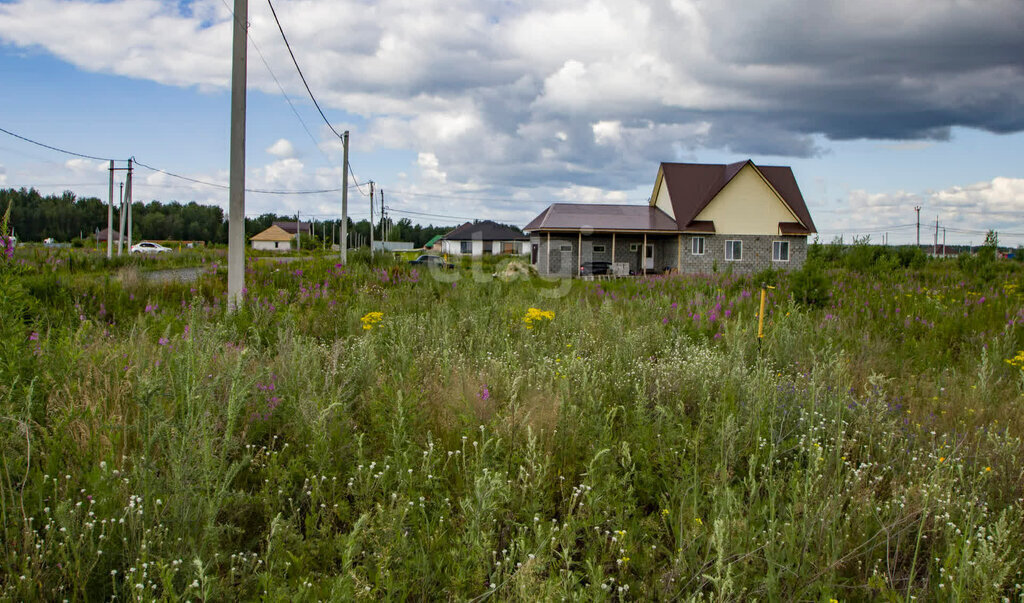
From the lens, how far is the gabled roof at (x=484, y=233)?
7169 centimetres

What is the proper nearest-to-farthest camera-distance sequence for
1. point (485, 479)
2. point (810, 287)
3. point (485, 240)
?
point (485, 479), point (810, 287), point (485, 240)

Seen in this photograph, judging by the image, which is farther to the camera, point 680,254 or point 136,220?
point 136,220

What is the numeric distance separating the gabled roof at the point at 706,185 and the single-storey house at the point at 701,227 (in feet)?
0.17

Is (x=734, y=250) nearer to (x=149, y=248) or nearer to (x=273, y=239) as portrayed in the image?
(x=149, y=248)

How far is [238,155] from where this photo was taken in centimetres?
816

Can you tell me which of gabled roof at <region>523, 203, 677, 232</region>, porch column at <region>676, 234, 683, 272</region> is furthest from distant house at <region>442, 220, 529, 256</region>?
porch column at <region>676, 234, 683, 272</region>

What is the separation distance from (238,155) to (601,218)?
79.9 ft

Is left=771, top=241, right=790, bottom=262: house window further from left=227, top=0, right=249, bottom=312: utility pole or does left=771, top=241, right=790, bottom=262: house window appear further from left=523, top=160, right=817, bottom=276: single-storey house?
left=227, top=0, right=249, bottom=312: utility pole

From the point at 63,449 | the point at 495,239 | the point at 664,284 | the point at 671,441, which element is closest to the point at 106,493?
the point at 63,449

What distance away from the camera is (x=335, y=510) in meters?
2.69

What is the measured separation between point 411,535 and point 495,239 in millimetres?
69439

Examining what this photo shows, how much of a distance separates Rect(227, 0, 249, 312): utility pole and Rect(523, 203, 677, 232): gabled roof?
21853 mm

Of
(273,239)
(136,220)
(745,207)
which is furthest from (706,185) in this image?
(136,220)

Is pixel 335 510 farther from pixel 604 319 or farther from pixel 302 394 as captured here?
pixel 604 319
